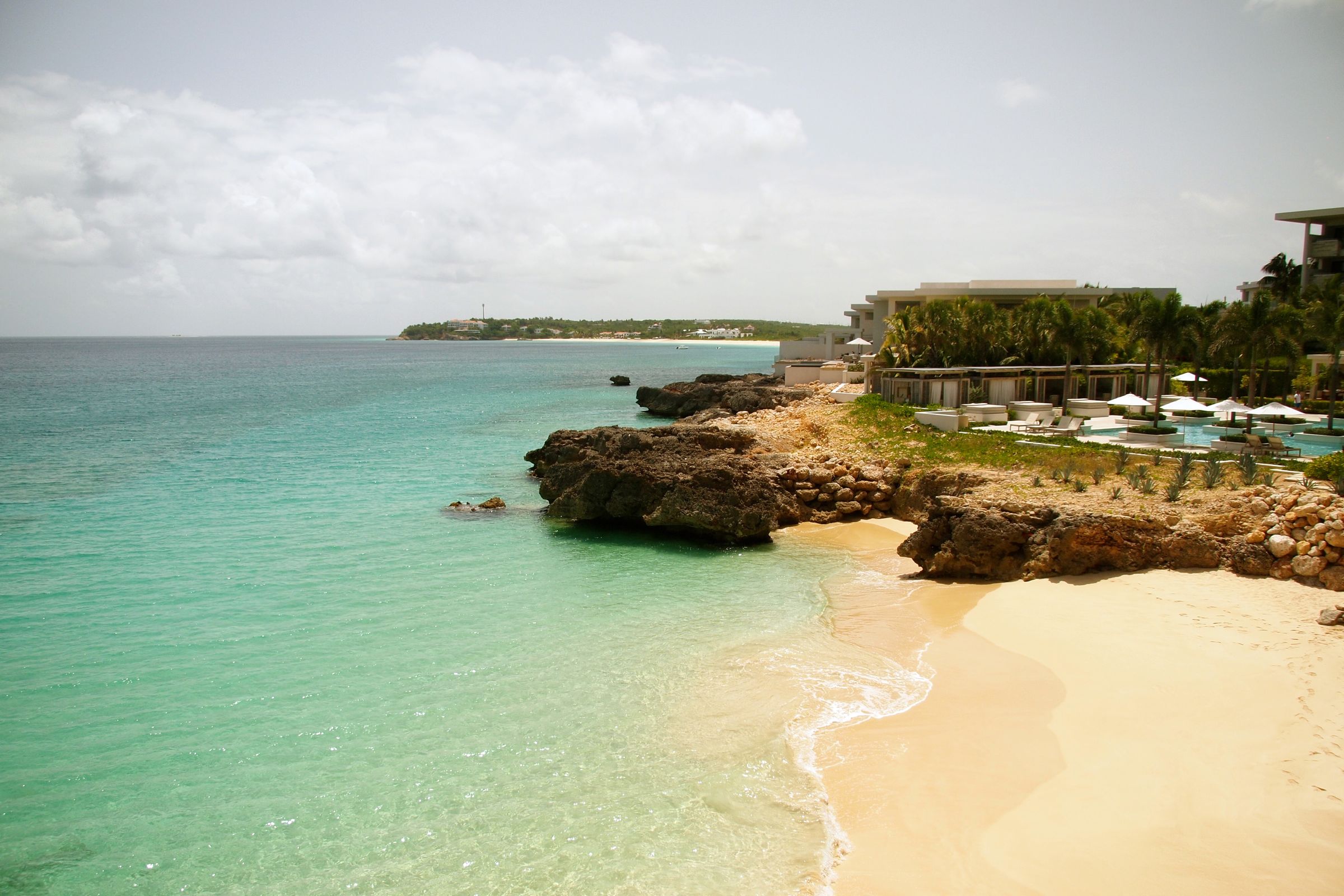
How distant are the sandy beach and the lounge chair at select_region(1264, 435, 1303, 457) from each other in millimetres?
11134

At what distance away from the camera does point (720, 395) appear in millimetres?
57969

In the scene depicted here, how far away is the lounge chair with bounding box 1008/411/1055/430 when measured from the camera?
30.8 meters

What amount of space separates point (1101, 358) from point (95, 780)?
47338mm

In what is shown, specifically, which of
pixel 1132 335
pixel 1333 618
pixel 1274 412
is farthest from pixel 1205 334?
pixel 1333 618

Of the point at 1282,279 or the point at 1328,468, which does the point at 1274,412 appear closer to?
the point at 1328,468

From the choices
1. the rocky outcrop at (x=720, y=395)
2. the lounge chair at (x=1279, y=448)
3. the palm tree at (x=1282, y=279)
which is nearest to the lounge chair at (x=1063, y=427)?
the lounge chair at (x=1279, y=448)

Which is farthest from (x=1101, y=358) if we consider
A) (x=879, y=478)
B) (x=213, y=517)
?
(x=213, y=517)

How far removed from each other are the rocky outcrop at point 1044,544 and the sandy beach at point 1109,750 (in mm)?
827

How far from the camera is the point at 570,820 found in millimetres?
10305

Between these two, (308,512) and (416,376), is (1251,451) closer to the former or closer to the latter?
(308,512)

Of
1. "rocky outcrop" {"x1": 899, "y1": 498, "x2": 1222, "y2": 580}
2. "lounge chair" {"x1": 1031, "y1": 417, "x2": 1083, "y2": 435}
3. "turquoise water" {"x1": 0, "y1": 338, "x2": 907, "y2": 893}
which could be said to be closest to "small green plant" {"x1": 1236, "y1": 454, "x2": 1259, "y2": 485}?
"rocky outcrop" {"x1": 899, "y1": 498, "x2": 1222, "y2": 580}

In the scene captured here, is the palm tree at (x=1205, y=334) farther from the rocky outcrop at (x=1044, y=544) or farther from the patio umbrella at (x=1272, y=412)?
the rocky outcrop at (x=1044, y=544)

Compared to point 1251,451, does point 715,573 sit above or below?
below

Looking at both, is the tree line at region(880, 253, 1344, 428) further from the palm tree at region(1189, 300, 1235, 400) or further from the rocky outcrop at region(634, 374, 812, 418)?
the rocky outcrop at region(634, 374, 812, 418)
